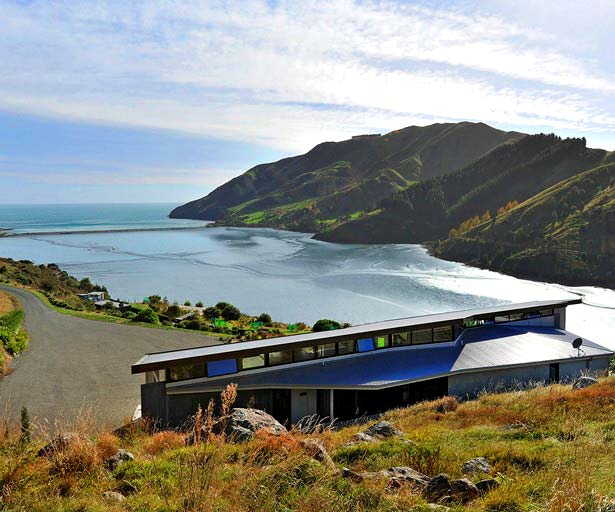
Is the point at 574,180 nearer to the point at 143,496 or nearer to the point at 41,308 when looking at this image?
the point at 41,308

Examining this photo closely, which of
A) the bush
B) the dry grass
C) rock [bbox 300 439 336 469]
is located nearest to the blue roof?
rock [bbox 300 439 336 469]

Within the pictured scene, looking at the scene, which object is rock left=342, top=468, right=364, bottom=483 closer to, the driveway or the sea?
the driveway

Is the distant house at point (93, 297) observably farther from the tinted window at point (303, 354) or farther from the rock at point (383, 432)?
the rock at point (383, 432)

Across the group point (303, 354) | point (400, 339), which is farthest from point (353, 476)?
point (400, 339)

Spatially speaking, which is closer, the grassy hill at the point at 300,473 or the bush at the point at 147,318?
the grassy hill at the point at 300,473

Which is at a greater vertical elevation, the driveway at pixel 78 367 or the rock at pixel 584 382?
Result: the rock at pixel 584 382

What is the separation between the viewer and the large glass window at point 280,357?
693 inches

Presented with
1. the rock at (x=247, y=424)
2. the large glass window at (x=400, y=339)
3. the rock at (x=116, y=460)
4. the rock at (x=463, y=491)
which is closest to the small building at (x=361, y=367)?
the large glass window at (x=400, y=339)

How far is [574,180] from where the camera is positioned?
117312 mm

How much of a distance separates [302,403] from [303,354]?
1861mm

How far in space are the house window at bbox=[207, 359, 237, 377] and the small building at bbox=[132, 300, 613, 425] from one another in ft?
0.11

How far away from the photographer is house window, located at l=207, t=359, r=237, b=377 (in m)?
16.6

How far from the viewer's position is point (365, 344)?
19.8 metres

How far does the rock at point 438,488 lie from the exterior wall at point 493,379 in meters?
13.1
